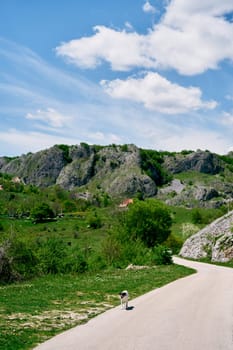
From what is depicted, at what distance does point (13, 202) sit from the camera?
196250mm

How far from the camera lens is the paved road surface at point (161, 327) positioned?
1220 centimetres

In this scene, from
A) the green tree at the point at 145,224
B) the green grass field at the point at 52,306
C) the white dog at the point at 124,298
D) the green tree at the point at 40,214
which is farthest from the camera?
the green tree at the point at 40,214

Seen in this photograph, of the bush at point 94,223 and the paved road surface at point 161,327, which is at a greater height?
the paved road surface at point 161,327

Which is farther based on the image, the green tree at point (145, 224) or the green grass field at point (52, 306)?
the green tree at point (145, 224)

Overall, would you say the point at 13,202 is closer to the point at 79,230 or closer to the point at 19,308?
the point at 79,230

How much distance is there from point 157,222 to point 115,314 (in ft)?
189

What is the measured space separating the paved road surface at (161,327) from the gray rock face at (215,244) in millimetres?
28816

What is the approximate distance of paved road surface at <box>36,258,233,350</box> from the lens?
40.0 feet

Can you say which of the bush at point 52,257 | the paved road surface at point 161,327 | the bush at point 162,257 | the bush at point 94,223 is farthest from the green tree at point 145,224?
the bush at point 94,223

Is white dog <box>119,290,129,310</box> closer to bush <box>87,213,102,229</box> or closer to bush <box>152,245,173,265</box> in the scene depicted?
bush <box>152,245,173,265</box>

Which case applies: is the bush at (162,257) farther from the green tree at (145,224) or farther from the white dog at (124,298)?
the white dog at (124,298)

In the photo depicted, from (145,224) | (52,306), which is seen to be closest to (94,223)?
(145,224)

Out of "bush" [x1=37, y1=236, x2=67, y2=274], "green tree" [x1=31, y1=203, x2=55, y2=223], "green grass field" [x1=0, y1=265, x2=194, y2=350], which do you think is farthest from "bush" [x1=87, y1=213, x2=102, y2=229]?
"green grass field" [x1=0, y1=265, x2=194, y2=350]

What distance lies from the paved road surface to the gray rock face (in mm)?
28816
